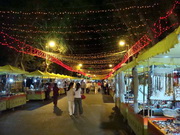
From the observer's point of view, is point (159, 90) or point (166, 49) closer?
point (166, 49)

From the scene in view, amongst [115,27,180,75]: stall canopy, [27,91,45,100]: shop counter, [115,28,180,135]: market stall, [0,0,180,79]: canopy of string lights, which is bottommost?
[27,91,45,100]: shop counter

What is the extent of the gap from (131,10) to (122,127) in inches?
424

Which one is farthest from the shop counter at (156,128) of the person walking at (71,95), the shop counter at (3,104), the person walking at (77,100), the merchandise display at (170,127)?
the shop counter at (3,104)

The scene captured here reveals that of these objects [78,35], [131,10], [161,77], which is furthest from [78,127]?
[78,35]

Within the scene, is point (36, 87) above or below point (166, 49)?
below

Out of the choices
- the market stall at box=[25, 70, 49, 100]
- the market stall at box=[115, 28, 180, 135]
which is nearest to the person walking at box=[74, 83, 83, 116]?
the market stall at box=[115, 28, 180, 135]

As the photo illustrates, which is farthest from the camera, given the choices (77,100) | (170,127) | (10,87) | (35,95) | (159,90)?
(35,95)

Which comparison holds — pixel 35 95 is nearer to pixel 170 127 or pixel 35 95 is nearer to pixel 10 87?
pixel 10 87

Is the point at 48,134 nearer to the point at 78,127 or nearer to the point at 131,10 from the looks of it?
the point at 78,127

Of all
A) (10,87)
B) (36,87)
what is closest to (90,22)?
(36,87)

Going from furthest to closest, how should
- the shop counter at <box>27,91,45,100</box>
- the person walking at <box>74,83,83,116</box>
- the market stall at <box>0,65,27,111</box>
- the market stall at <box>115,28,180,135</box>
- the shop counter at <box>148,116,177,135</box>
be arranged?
the shop counter at <box>27,91,45,100</box>, the market stall at <box>0,65,27,111</box>, the person walking at <box>74,83,83,116</box>, the market stall at <box>115,28,180,135</box>, the shop counter at <box>148,116,177,135</box>

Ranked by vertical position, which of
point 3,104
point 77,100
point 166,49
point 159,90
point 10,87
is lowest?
point 3,104

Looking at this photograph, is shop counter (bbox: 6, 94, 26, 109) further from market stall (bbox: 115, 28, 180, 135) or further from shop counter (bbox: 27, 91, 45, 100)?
market stall (bbox: 115, 28, 180, 135)

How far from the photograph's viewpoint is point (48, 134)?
7285mm
